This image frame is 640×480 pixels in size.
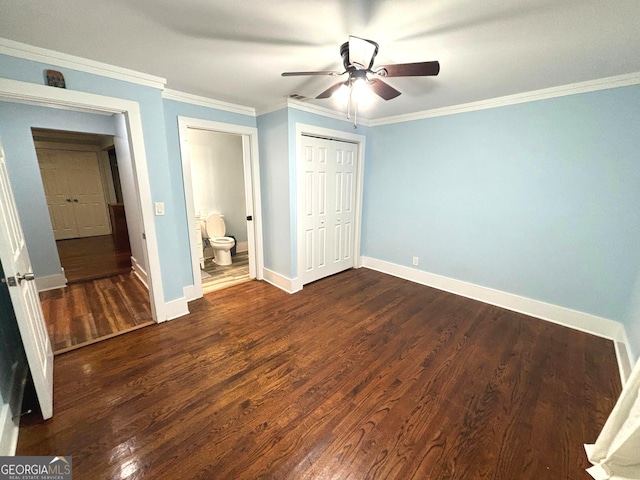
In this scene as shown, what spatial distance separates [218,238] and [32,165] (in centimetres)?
238

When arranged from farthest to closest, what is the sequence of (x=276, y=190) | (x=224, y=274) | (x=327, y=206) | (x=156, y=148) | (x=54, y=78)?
(x=224, y=274) → (x=327, y=206) → (x=276, y=190) → (x=156, y=148) → (x=54, y=78)

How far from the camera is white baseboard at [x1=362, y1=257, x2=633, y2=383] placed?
226 centimetres

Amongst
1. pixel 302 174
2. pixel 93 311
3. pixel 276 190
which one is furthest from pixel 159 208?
pixel 302 174

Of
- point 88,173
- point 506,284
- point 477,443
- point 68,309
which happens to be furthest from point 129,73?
point 88,173

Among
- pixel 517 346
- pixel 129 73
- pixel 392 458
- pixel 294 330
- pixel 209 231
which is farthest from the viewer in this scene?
pixel 209 231

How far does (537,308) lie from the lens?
2.77 metres

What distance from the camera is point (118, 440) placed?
4.70 feet

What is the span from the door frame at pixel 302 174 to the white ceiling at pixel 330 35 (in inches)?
33.0

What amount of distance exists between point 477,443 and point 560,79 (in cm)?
289

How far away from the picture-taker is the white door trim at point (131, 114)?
1755 mm

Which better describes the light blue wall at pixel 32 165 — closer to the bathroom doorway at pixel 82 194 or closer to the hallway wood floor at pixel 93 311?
the hallway wood floor at pixel 93 311

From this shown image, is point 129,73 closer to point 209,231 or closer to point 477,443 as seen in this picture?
point 209,231

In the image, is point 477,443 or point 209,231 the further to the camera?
point 209,231

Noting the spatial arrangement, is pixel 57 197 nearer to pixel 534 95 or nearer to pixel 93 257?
pixel 93 257
